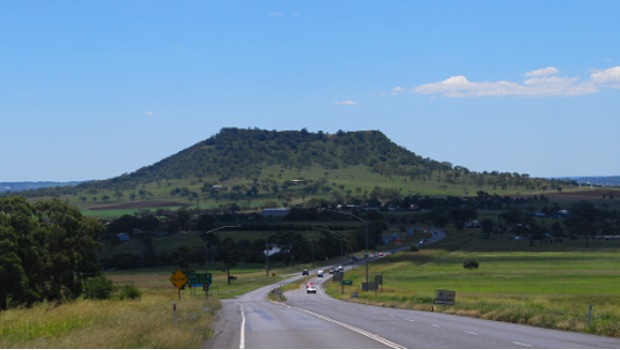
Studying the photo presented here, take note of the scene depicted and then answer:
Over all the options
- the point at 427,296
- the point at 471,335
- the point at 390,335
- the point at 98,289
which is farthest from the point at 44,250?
the point at 471,335

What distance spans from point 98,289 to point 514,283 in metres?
41.2

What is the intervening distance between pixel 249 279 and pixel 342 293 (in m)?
31.3

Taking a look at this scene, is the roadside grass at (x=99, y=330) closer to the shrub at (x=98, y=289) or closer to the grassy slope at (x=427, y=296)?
the grassy slope at (x=427, y=296)

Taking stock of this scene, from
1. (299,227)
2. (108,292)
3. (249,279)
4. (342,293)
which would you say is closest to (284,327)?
(108,292)

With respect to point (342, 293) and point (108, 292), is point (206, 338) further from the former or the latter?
point (342, 293)

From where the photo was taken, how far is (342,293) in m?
78.7

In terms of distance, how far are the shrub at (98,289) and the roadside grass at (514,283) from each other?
1872 centimetres

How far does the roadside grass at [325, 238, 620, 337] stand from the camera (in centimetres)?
3469

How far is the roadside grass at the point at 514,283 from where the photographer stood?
114 ft

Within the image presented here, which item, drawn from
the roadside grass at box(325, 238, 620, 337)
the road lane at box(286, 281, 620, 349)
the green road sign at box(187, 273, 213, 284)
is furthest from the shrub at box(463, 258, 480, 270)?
the road lane at box(286, 281, 620, 349)

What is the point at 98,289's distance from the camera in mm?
58625

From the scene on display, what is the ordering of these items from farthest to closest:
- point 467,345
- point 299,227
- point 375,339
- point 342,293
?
point 299,227 < point 342,293 < point 375,339 < point 467,345

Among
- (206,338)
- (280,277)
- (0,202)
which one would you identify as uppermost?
(0,202)

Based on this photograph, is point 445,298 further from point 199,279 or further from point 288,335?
point 199,279
